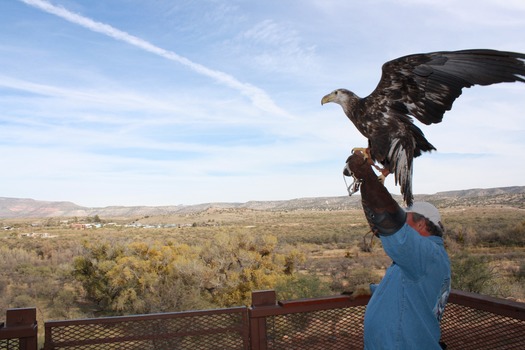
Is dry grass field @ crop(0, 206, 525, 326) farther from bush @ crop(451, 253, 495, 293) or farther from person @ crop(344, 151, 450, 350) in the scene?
person @ crop(344, 151, 450, 350)

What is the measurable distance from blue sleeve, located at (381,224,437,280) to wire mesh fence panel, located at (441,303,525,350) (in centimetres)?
136


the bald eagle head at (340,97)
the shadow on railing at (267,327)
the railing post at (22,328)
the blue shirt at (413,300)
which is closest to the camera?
the blue shirt at (413,300)

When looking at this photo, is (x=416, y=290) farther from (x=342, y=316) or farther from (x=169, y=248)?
(x=169, y=248)

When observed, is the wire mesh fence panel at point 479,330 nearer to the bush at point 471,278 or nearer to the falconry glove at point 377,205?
the falconry glove at point 377,205

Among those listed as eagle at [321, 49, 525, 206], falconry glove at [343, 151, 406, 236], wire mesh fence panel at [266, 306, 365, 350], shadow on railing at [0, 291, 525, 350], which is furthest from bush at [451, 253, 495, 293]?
falconry glove at [343, 151, 406, 236]

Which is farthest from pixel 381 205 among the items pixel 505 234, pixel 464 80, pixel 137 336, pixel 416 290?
pixel 505 234

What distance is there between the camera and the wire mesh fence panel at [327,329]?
3076mm

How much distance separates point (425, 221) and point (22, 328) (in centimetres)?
221

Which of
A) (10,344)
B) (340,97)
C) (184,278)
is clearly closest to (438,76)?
(340,97)

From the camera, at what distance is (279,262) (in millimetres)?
15352

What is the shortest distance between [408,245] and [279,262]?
1415 centimetres

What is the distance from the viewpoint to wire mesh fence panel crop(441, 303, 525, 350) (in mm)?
2697

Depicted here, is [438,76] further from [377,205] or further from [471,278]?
[471,278]

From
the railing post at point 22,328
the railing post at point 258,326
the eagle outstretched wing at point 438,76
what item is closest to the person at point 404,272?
the eagle outstretched wing at point 438,76
